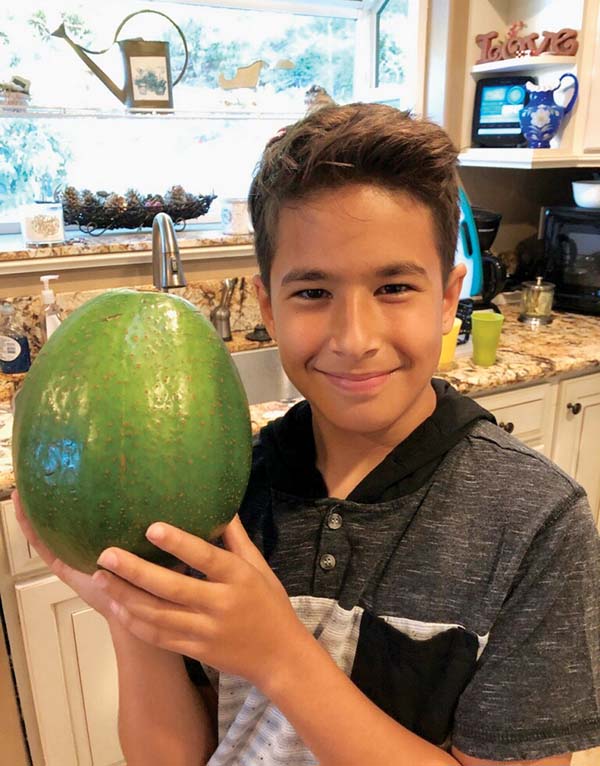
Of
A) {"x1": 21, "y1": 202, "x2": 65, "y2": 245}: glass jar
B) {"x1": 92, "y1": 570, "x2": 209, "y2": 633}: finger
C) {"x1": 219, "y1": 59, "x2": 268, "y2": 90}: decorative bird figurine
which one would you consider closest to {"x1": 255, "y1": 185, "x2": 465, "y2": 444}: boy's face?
{"x1": 92, "y1": 570, "x2": 209, "y2": 633}: finger

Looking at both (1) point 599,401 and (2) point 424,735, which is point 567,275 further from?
(2) point 424,735

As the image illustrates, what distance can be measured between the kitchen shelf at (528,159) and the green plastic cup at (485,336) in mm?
672

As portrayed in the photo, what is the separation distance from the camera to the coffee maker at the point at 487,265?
232cm

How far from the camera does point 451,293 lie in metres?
0.89

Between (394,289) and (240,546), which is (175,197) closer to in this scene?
(394,289)

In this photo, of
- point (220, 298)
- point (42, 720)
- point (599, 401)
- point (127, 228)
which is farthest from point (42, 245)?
point (599, 401)

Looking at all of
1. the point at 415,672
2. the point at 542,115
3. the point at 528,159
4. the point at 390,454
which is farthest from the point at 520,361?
the point at 415,672

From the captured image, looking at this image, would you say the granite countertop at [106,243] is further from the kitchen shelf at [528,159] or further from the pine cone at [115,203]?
the kitchen shelf at [528,159]

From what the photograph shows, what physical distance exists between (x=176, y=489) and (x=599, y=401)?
1932 mm

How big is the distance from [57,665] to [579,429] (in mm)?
1655

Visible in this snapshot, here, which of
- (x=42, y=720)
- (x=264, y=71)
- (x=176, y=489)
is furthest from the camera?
(x=264, y=71)

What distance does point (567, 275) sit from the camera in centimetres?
248

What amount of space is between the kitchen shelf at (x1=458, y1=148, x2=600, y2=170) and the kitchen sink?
3.31 feet

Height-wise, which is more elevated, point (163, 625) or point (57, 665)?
point (163, 625)
